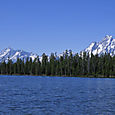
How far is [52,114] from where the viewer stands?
27.4 metres

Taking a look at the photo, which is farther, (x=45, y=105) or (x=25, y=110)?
(x=45, y=105)

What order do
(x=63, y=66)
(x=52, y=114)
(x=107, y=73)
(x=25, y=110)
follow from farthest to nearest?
(x=63, y=66) → (x=107, y=73) → (x=25, y=110) → (x=52, y=114)

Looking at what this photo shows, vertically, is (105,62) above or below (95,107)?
above

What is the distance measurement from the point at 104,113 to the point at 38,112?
23.2 ft

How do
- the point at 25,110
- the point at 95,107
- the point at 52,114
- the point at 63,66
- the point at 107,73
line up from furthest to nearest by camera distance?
the point at 63,66 → the point at 107,73 → the point at 95,107 → the point at 25,110 → the point at 52,114

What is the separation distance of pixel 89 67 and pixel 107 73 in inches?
632

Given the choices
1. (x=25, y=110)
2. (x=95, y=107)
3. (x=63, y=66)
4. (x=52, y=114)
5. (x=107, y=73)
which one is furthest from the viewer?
(x=63, y=66)

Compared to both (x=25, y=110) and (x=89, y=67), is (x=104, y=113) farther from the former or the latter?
(x=89, y=67)

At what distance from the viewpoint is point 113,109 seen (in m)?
31.1

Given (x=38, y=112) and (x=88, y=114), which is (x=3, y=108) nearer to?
(x=38, y=112)

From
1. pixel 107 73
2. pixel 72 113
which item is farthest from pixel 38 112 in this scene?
pixel 107 73

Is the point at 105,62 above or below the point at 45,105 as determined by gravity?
above

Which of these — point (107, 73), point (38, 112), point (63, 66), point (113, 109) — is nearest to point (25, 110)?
point (38, 112)

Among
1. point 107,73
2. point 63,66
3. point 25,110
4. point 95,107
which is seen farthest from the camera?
point 63,66
